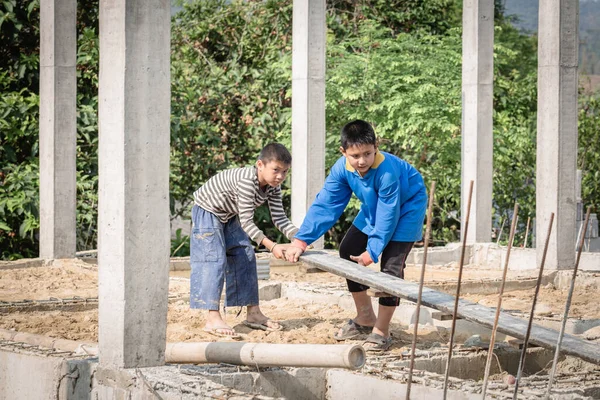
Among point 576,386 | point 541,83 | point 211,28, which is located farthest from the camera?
point 211,28

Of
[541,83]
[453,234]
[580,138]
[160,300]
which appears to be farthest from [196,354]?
[580,138]

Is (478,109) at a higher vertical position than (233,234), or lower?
higher

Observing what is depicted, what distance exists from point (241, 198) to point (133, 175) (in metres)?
1.72

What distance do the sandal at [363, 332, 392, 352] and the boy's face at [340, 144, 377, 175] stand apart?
1.00 metres

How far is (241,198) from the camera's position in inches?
250

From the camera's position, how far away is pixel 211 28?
16.2 metres

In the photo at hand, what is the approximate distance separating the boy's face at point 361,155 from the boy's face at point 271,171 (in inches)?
15.9

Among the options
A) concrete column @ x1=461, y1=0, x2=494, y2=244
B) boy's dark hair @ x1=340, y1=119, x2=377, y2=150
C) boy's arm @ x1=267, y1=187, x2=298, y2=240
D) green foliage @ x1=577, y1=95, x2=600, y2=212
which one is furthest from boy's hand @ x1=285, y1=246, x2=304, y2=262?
green foliage @ x1=577, y1=95, x2=600, y2=212

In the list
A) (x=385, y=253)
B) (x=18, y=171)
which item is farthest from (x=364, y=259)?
(x=18, y=171)

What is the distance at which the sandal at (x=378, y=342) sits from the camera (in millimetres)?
6051

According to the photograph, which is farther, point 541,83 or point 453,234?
point 453,234

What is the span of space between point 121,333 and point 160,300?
242 millimetres

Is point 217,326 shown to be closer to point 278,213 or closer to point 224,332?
point 224,332

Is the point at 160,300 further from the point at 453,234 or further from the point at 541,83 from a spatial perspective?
the point at 453,234
